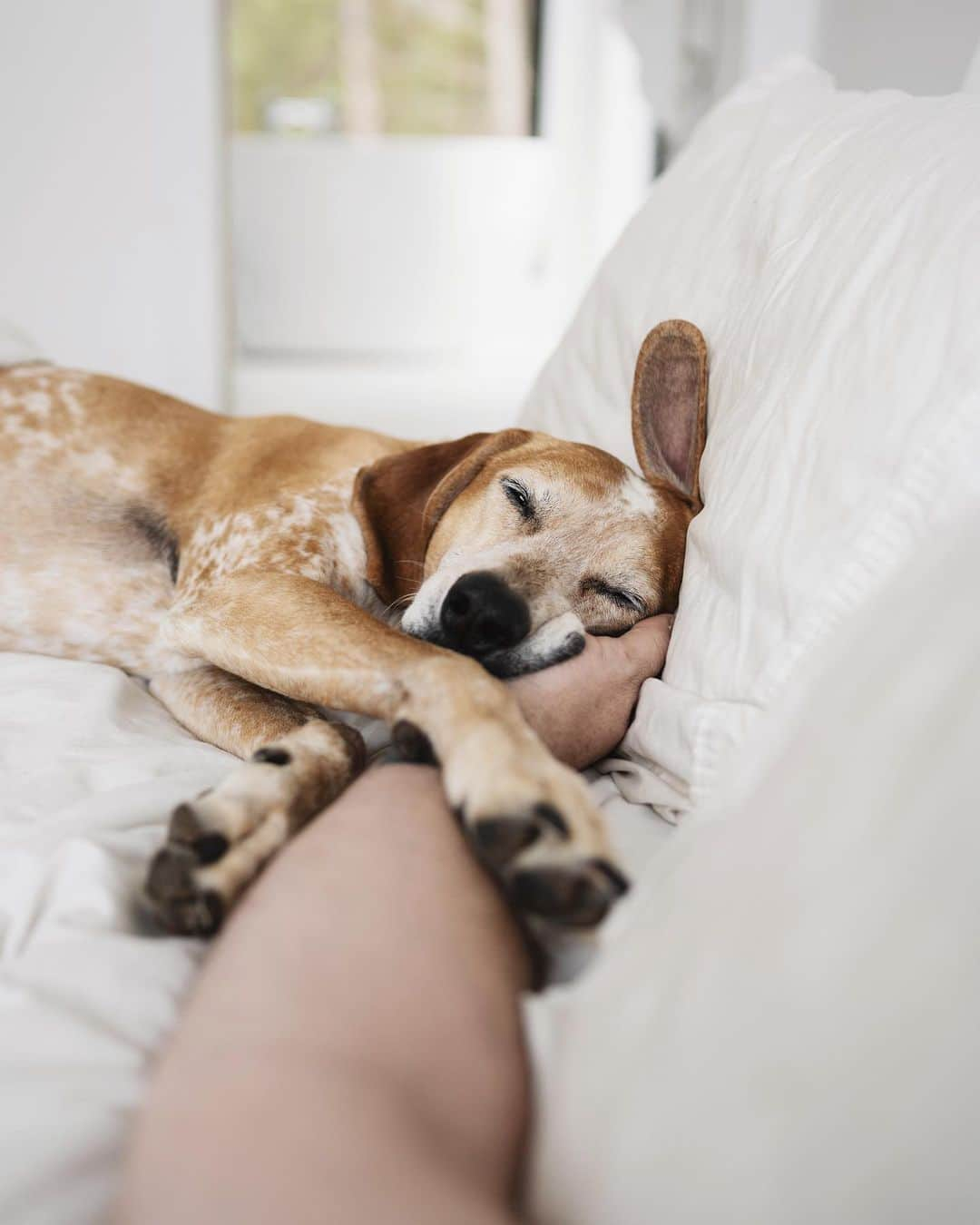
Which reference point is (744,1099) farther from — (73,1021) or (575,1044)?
(73,1021)

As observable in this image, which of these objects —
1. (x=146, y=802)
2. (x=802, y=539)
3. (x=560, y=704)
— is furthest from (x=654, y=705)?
(x=146, y=802)

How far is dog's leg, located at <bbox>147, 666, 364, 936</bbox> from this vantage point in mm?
880

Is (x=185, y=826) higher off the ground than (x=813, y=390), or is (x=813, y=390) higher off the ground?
(x=813, y=390)

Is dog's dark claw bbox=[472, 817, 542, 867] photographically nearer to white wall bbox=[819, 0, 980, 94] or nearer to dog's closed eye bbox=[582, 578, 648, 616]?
dog's closed eye bbox=[582, 578, 648, 616]

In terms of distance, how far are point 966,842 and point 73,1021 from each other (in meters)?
0.61

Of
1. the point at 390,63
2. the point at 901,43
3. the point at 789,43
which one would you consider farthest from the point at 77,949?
the point at 390,63

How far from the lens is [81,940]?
2.77ft

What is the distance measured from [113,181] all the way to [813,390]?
3.50 meters

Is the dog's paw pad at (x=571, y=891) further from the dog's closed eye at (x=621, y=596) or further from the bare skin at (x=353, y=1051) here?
the dog's closed eye at (x=621, y=596)

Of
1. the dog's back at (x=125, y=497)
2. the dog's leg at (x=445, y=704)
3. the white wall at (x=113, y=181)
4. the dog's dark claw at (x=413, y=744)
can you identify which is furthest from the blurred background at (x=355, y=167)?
the dog's dark claw at (x=413, y=744)

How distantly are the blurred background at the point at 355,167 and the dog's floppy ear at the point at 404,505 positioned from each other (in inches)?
62.6

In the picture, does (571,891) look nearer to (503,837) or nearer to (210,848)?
(503,837)

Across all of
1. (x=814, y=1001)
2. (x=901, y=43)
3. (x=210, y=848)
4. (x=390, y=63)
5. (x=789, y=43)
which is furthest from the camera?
(x=390, y=63)

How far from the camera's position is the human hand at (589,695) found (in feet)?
3.87
